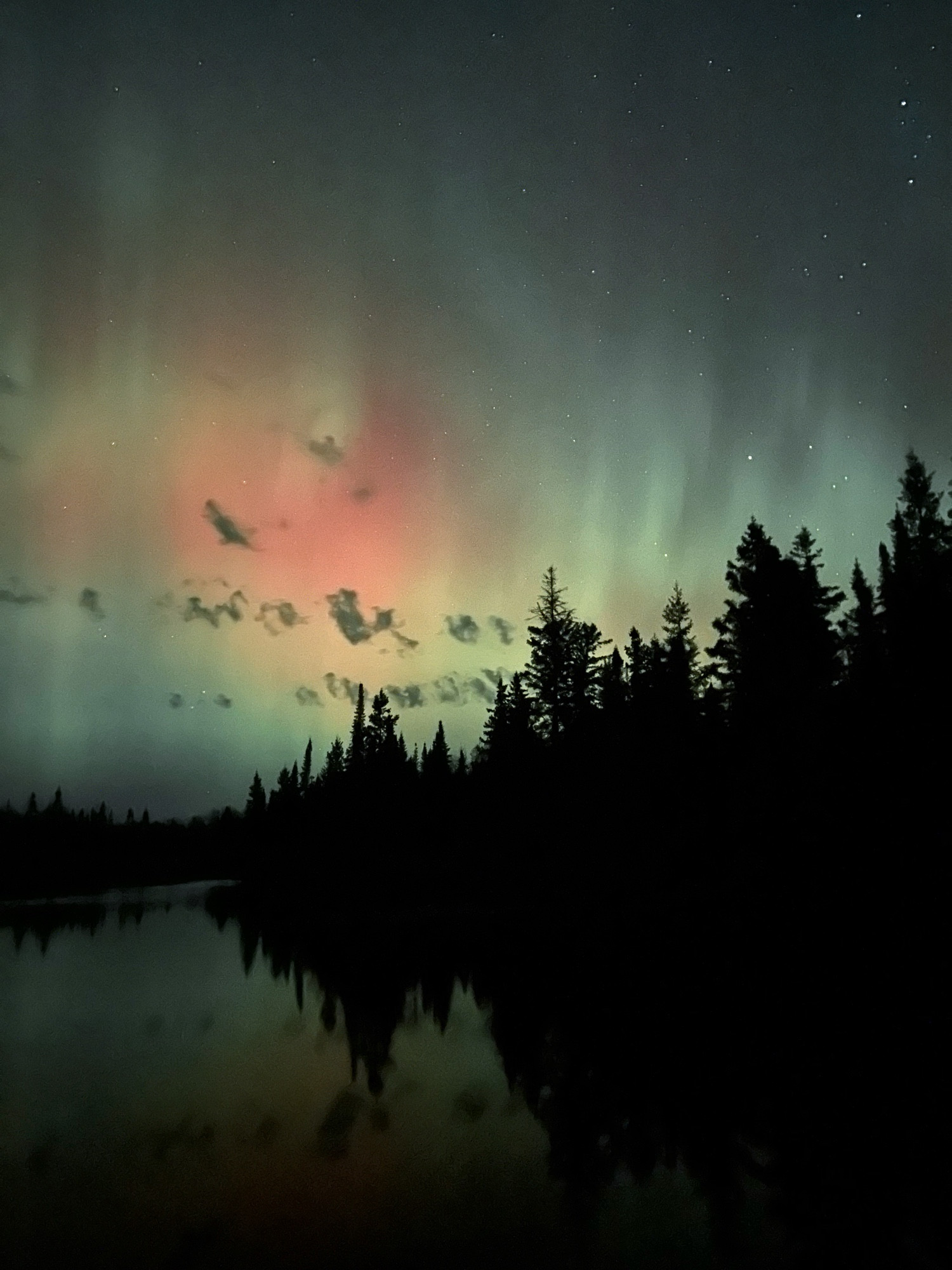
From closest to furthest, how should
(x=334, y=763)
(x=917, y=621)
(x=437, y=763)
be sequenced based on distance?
(x=917, y=621), (x=437, y=763), (x=334, y=763)

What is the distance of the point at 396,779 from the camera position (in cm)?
6284

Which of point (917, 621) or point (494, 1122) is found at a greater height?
point (917, 621)

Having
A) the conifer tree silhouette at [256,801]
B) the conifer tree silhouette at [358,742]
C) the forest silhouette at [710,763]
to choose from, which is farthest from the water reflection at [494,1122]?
the conifer tree silhouette at [256,801]

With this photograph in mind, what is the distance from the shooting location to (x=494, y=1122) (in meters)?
10.4

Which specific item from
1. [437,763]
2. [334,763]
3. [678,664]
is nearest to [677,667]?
[678,664]

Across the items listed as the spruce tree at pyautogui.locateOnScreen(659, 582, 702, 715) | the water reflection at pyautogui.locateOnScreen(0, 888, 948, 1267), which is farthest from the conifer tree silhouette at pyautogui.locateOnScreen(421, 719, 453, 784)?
the water reflection at pyautogui.locateOnScreen(0, 888, 948, 1267)

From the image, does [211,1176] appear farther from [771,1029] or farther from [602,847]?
[602,847]

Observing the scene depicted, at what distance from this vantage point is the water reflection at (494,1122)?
7.22 metres

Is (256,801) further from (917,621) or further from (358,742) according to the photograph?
(917,621)

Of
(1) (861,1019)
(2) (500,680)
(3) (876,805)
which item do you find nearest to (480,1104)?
(1) (861,1019)

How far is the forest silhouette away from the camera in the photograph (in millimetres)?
23969

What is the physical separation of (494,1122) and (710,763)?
3061cm

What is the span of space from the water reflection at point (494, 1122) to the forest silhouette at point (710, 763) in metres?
6.97

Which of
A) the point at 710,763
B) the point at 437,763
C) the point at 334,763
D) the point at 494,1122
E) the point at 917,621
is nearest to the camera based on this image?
the point at 494,1122
